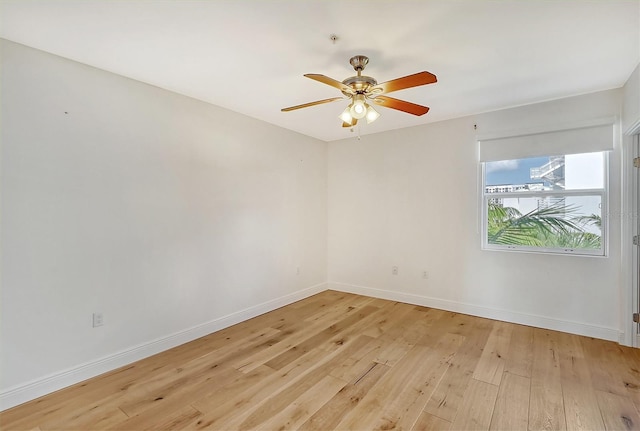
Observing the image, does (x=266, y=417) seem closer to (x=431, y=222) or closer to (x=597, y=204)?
(x=431, y=222)

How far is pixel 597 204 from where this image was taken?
121 inches

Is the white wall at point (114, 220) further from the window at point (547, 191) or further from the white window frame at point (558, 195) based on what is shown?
the window at point (547, 191)

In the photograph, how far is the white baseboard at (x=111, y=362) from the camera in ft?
6.70

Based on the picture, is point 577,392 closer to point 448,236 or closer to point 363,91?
point 448,236

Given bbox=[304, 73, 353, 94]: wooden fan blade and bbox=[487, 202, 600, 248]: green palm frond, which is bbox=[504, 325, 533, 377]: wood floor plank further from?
bbox=[304, 73, 353, 94]: wooden fan blade

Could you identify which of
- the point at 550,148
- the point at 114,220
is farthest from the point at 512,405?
the point at 114,220

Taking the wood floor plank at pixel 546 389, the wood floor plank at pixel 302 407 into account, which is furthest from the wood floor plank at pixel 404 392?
the wood floor plank at pixel 546 389

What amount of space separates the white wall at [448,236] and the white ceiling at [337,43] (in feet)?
2.71

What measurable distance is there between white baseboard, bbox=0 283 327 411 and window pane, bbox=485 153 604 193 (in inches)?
134

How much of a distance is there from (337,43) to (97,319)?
9.48 ft

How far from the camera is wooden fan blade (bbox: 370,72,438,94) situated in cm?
184

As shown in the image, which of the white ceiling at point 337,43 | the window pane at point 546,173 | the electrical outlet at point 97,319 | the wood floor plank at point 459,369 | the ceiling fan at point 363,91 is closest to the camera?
the white ceiling at point 337,43

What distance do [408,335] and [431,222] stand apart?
5.24 ft

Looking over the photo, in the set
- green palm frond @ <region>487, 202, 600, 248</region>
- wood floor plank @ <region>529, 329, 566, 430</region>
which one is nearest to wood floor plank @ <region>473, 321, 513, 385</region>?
wood floor plank @ <region>529, 329, 566, 430</region>
